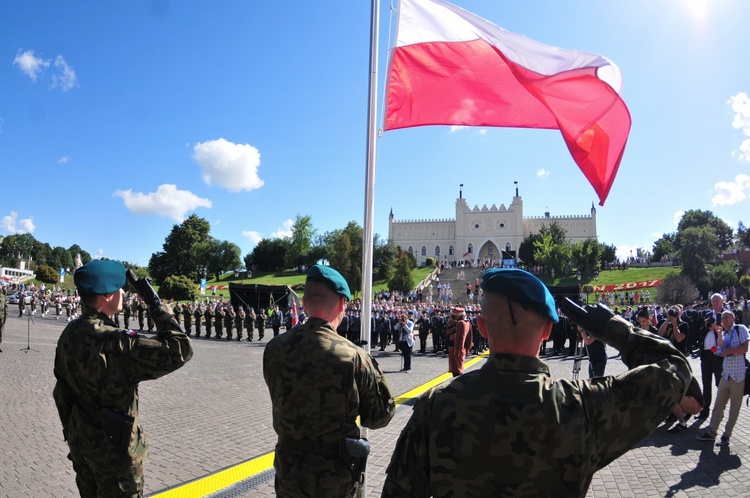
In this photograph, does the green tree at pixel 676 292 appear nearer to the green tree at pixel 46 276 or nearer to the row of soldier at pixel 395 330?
the row of soldier at pixel 395 330

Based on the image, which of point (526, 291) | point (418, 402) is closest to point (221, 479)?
point (418, 402)

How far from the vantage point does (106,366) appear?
2904mm

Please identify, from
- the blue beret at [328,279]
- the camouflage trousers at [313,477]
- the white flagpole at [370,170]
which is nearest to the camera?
the camouflage trousers at [313,477]

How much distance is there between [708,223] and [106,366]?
4755 inches

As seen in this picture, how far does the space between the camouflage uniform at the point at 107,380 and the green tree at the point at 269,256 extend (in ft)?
303

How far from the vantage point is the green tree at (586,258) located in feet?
232

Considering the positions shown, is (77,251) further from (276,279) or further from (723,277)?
(723,277)

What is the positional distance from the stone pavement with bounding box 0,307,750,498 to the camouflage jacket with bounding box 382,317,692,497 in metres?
3.73

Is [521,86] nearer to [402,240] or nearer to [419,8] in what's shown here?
[419,8]

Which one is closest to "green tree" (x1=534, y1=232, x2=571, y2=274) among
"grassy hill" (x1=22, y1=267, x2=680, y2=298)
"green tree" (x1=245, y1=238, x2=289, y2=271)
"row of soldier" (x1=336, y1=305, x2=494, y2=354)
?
"grassy hill" (x1=22, y1=267, x2=680, y2=298)

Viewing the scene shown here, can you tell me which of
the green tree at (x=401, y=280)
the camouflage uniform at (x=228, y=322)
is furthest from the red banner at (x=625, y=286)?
the camouflage uniform at (x=228, y=322)

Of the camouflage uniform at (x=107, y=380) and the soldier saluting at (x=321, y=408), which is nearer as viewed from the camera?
the soldier saluting at (x=321, y=408)

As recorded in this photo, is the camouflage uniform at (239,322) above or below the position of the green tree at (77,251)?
below

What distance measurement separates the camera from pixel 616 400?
182 centimetres
